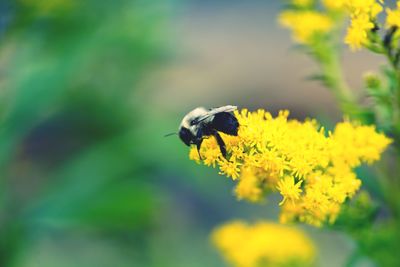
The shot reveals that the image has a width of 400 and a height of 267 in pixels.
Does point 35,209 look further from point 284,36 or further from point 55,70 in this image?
point 284,36

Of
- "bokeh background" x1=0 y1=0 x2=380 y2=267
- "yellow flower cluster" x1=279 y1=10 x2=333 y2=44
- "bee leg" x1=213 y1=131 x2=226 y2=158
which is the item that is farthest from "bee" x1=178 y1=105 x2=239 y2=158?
"bokeh background" x1=0 y1=0 x2=380 y2=267

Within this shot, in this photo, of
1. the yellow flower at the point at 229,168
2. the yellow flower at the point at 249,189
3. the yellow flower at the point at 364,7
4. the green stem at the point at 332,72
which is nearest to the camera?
the yellow flower at the point at 229,168

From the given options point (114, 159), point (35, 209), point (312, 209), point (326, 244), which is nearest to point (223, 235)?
point (312, 209)

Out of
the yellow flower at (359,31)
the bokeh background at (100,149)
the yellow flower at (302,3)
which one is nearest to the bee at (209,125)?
the yellow flower at (359,31)

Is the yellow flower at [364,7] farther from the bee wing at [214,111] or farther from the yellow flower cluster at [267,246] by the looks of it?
the yellow flower cluster at [267,246]

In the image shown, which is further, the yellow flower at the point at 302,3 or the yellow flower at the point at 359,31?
the yellow flower at the point at 302,3

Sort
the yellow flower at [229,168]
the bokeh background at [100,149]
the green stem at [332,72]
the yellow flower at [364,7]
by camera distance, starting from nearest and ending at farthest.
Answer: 1. the yellow flower at [229,168]
2. the yellow flower at [364,7]
3. the green stem at [332,72]
4. the bokeh background at [100,149]

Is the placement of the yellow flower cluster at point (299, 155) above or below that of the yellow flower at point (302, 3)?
below
